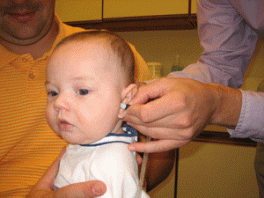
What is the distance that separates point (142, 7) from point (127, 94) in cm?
166

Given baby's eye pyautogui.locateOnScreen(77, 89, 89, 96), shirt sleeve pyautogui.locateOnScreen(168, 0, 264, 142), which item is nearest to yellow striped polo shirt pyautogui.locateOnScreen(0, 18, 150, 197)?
baby's eye pyautogui.locateOnScreen(77, 89, 89, 96)

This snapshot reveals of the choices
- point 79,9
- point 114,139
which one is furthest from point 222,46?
point 79,9

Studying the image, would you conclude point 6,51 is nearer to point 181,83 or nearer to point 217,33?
point 181,83

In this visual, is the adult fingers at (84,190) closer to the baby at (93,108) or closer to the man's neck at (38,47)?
the baby at (93,108)

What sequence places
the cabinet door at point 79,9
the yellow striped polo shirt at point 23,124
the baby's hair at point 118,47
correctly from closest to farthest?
the baby's hair at point 118,47 < the yellow striped polo shirt at point 23,124 < the cabinet door at point 79,9

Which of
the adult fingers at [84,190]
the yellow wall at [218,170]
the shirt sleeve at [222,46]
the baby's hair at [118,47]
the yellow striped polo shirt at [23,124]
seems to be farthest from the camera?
the yellow wall at [218,170]

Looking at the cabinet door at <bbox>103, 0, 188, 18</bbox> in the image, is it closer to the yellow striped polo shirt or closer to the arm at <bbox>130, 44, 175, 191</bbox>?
the arm at <bbox>130, 44, 175, 191</bbox>

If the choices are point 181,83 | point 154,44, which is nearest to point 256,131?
point 181,83

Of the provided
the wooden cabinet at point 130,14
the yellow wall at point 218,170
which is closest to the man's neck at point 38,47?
the wooden cabinet at point 130,14

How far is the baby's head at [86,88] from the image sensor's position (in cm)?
57

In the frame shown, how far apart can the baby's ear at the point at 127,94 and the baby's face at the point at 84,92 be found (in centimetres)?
2

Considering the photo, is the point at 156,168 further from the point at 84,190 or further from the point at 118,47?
the point at 118,47

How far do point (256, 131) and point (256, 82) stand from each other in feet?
4.93

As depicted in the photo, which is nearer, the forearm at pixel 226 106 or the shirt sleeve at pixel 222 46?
the forearm at pixel 226 106
